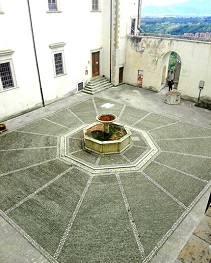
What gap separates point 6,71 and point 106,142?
909 cm

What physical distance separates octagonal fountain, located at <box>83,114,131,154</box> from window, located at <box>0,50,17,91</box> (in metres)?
7.06

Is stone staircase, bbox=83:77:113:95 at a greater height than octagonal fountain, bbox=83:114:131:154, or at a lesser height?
greater

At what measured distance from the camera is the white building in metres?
15.4

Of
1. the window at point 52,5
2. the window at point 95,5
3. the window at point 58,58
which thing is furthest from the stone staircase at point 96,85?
the window at point 52,5

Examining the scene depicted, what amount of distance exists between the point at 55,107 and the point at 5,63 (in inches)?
196

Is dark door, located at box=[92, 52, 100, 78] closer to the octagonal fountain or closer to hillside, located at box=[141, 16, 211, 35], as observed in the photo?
the octagonal fountain

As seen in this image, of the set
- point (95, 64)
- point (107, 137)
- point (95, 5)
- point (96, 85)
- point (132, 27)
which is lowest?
point (107, 137)

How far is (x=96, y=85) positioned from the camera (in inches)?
874

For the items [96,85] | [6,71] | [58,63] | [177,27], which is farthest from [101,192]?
[177,27]

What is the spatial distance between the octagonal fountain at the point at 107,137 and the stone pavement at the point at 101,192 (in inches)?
17.9

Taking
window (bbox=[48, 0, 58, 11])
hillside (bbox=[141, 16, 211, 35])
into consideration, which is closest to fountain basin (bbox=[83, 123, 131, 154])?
window (bbox=[48, 0, 58, 11])

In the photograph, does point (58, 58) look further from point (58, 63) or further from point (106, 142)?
point (106, 142)

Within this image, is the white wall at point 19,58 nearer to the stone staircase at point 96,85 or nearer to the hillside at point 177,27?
the stone staircase at point 96,85

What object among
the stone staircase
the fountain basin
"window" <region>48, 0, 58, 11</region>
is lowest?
the fountain basin
